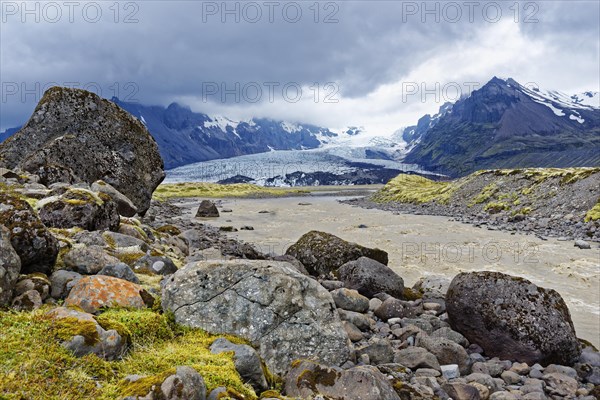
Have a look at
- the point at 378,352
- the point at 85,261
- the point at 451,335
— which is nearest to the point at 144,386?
the point at 85,261

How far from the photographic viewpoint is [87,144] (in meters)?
25.1

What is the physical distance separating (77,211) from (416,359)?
12.8 meters

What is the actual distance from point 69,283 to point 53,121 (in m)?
22.5

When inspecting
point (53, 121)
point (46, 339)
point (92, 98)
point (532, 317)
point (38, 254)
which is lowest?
point (532, 317)

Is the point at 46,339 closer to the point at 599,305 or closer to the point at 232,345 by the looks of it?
the point at 232,345

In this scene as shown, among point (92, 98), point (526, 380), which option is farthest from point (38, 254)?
point (92, 98)

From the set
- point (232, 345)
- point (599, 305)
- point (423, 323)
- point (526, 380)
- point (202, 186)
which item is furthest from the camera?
point (202, 186)

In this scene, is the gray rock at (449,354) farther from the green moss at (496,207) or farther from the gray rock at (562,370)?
the green moss at (496,207)

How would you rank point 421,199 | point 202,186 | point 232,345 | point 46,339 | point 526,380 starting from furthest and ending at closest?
1. point 202,186
2. point 421,199
3. point 526,380
4. point 232,345
5. point 46,339

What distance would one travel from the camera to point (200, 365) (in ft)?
18.2

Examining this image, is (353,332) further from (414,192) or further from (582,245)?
(414,192)

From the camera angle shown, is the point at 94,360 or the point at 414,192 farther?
the point at 414,192

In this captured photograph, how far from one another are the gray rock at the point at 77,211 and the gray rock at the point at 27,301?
747 cm

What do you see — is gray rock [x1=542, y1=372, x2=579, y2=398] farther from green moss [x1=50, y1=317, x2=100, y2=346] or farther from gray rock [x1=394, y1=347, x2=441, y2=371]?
green moss [x1=50, y1=317, x2=100, y2=346]
